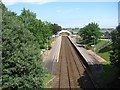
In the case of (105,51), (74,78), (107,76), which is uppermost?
(105,51)

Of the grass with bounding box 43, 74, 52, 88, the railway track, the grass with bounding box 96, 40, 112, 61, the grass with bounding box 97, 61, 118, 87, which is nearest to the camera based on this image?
the grass with bounding box 43, 74, 52, 88

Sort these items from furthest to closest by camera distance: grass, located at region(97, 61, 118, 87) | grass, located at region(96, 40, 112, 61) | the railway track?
grass, located at region(96, 40, 112, 61), grass, located at region(97, 61, 118, 87), the railway track

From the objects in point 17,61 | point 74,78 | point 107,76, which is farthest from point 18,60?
point 107,76

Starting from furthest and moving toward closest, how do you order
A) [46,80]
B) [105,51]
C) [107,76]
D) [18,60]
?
[105,51] < [107,76] < [46,80] < [18,60]

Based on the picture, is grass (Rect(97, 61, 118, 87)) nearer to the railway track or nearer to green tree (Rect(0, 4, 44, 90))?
the railway track

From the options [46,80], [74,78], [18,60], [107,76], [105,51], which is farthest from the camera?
[105,51]

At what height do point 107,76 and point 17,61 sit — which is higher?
point 17,61

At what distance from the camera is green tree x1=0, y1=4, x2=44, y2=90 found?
893 inches

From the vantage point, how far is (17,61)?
2272 centimetres

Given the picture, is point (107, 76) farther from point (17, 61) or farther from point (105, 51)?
point (105, 51)

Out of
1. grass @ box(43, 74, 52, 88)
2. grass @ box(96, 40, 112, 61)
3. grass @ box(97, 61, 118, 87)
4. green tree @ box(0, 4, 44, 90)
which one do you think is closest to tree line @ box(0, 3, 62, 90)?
green tree @ box(0, 4, 44, 90)

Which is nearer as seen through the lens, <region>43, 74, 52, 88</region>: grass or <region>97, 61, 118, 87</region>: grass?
<region>43, 74, 52, 88</region>: grass

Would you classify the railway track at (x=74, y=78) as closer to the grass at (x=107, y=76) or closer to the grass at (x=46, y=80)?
the grass at (x=46, y=80)

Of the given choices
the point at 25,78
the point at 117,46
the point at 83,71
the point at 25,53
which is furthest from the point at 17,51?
the point at 83,71
